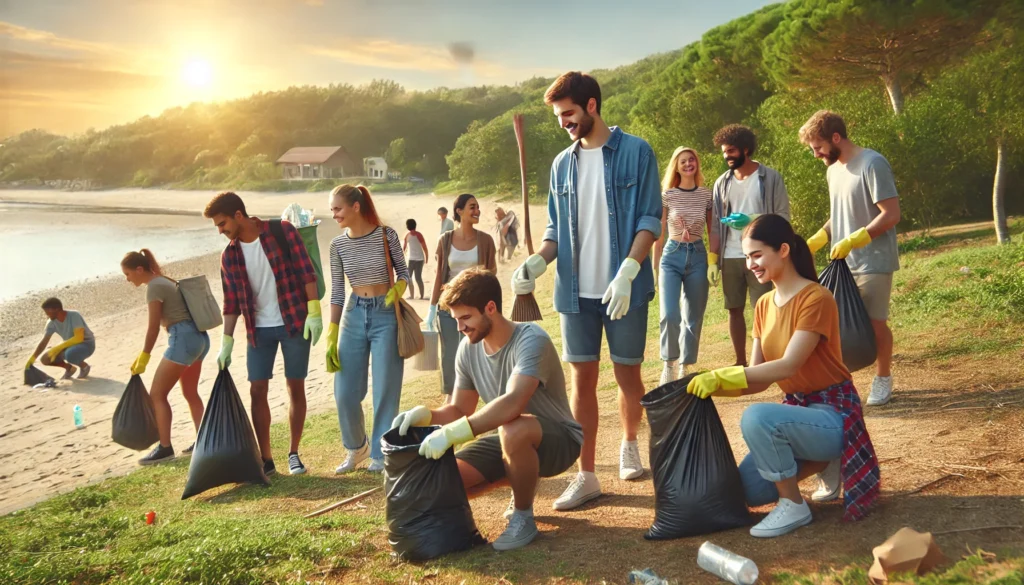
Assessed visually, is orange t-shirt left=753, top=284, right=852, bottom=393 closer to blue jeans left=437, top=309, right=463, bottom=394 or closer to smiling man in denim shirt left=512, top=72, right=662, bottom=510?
smiling man in denim shirt left=512, top=72, right=662, bottom=510

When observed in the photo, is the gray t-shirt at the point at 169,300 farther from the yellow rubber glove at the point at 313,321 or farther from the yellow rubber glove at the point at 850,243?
the yellow rubber glove at the point at 850,243

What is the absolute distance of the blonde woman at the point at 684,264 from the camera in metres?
5.91

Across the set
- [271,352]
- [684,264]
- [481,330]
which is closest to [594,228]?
[481,330]

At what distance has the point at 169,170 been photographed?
215ft

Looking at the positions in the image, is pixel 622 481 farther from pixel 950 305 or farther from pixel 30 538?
pixel 950 305

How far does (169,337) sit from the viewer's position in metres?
6.33

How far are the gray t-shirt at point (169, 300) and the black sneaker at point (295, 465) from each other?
4.88 feet

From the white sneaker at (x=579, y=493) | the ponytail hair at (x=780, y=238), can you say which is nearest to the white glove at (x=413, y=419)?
the white sneaker at (x=579, y=493)

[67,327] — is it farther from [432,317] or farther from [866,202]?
[866,202]

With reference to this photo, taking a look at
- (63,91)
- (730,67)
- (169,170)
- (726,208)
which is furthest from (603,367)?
(63,91)

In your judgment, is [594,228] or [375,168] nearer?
[594,228]

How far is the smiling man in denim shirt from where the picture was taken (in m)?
3.85

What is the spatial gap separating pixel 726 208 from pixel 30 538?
454 centimetres

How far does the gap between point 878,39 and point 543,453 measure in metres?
14.0
